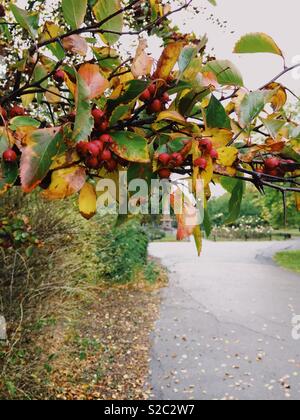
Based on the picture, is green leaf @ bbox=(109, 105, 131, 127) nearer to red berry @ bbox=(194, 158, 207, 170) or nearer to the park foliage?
the park foliage

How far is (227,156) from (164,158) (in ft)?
0.36

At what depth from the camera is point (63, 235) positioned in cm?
487

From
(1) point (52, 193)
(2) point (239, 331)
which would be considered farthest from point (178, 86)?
(2) point (239, 331)

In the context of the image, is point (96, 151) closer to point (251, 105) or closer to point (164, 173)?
point (164, 173)

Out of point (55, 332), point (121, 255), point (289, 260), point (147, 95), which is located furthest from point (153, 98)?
point (289, 260)

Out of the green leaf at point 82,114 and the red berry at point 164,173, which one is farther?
the red berry at point 164,173

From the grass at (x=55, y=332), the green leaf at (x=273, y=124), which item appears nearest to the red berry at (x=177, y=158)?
the green leaf at (x=273, y=124)

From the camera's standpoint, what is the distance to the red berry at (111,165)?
28.8 inches

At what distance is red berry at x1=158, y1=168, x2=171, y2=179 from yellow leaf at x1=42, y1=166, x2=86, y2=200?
0.14 metres

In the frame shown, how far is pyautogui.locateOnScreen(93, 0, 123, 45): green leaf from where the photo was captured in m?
0.89

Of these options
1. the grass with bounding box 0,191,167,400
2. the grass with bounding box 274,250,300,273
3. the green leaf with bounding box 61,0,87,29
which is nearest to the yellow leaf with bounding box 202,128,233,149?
the green leaf with bounding box 61,0,87,29

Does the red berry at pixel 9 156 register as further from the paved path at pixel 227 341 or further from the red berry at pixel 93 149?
the paved path at pixel 227 341

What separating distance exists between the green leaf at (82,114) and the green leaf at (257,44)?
1.21 ft

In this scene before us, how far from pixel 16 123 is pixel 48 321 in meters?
4.06
